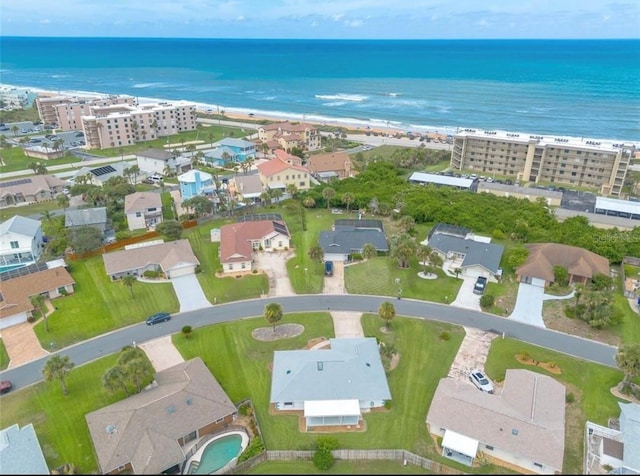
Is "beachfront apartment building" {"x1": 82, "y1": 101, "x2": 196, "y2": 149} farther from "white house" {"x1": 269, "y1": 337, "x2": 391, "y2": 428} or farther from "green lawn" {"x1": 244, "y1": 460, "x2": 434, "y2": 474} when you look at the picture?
"green lawn" {"x1": 244, "y1": 460, "x2": 434, "y2": 474}

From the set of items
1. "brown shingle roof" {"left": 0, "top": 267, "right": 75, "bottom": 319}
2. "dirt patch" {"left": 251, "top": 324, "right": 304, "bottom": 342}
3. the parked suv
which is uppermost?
"brown shingle roof" {"left": 0, "top": 267, "right": 75, "bottom": 319}

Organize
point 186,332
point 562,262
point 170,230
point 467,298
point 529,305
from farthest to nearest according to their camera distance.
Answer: point 170,230 < point 562,262 < point 467,298 < point 529,305 < point 186,332

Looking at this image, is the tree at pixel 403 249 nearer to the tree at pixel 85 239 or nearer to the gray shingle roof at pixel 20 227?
the tree at pixel 85 239

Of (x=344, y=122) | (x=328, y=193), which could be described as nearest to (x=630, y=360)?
(x=328, y=193)

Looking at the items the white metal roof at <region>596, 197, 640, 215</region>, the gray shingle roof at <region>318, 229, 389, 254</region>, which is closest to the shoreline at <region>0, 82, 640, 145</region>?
the white metal roof at <region>596, 197, 640, 215</region>

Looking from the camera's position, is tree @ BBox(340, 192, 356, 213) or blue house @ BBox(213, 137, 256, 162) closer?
tree @ BBox(340, 192, 356, 213)

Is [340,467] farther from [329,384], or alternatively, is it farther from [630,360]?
[630,360]

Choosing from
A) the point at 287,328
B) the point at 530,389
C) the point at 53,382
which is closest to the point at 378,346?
the point at 287,328
